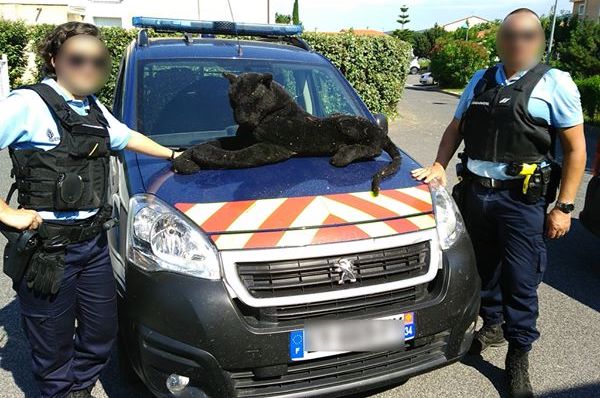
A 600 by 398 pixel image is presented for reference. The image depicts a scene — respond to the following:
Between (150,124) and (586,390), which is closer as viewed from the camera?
(586,390)

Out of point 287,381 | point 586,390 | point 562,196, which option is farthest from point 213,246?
point 586,390

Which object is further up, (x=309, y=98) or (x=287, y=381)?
(x=309, y=98)

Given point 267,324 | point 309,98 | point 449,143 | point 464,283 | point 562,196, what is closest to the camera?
point 267,324

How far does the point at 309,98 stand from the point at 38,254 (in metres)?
2.21

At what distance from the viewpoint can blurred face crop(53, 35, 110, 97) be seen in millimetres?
2369

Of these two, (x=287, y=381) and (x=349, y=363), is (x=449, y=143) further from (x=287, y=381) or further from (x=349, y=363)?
(x=287, y=381)

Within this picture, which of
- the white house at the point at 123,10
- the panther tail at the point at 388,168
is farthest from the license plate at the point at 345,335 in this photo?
the white house at the point at 123,10

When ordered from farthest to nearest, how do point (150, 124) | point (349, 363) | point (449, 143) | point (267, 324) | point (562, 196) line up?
point (449, 143) < point (150, 124) < point (562, 196) < point (349, 363) < point (267, 324)

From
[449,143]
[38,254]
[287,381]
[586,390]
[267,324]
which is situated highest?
[449,143]

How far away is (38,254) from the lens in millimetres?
2375

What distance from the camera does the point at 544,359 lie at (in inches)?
134

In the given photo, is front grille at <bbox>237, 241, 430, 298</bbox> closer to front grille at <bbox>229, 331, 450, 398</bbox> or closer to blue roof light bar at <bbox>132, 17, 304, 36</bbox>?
front grille at <bbox>229, 331, 450, 398</bbox>

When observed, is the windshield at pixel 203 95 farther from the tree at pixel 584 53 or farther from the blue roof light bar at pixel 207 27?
the tree at pixel 584 53

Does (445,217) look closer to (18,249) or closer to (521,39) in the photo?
(521,39)
